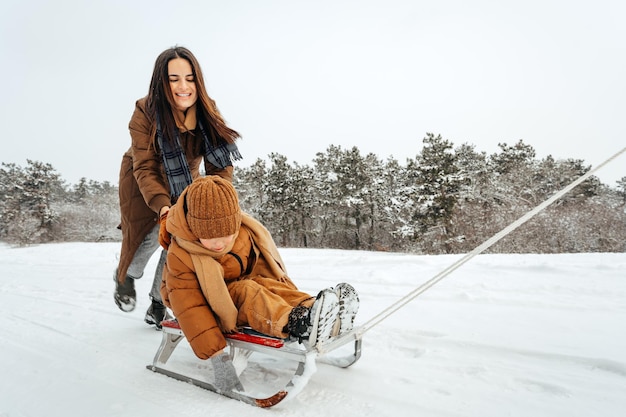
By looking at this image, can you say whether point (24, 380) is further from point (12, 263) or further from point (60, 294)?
point (12, 263)

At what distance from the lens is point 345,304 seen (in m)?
1.80

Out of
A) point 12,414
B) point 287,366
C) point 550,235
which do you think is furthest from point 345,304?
point 550,235

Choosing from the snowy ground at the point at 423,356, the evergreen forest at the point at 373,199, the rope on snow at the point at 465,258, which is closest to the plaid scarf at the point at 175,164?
the snowy ground at the point at 423,356

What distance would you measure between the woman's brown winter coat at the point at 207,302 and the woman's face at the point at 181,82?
2.82ft

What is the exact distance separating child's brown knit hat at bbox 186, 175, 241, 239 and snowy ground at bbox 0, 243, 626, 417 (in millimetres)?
740

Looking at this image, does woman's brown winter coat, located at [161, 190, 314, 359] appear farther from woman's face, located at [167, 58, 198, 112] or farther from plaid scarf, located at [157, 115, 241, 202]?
woman's face, located at [167, 58, 198, 112]

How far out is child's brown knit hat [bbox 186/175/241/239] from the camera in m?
1.72

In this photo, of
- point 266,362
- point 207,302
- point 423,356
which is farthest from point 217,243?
point 423,356

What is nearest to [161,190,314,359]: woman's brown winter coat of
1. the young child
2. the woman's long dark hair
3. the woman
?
the young child

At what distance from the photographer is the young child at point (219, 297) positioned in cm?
169

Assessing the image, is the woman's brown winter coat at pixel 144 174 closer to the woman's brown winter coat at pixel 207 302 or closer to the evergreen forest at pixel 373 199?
the woman's brown winter coat at pixel 207 302

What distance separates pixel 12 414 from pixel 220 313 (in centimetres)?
94

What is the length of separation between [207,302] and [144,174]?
3.35ft

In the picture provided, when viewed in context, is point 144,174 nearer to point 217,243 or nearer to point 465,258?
point 217,243
